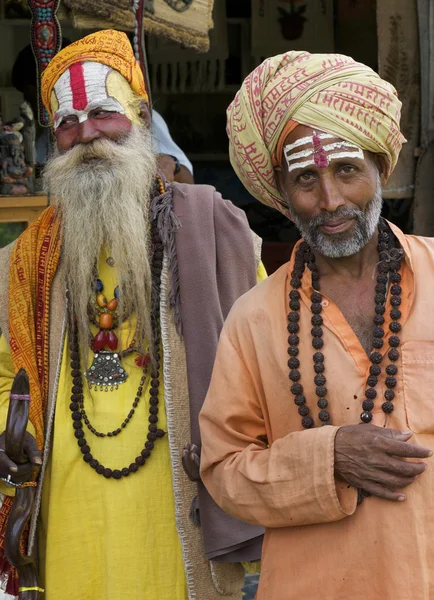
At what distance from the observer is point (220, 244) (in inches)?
127

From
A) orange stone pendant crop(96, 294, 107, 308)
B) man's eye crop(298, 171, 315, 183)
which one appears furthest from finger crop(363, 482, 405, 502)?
orange stone pendant crop(96, 294, 107, 308)

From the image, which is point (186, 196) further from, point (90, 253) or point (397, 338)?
point (397, 338)

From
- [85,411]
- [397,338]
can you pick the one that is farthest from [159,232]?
[397,338]

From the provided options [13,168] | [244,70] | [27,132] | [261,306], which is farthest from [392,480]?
[244,70]

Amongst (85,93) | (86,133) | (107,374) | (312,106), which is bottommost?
(107,374)

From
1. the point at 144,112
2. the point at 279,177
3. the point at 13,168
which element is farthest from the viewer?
the point at 13,168

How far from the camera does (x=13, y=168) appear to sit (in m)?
4.81

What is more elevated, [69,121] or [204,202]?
[69,121]

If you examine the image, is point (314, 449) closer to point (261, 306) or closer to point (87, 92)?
point (261, 306)

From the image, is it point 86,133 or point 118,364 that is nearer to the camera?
point 118,364

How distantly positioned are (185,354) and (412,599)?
1.28m

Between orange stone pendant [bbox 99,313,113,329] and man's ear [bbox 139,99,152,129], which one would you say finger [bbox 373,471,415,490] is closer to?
orange stone pendant [bbox 99,313,113,329]

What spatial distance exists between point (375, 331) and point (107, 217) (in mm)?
1318

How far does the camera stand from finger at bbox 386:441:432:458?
2008 mm
